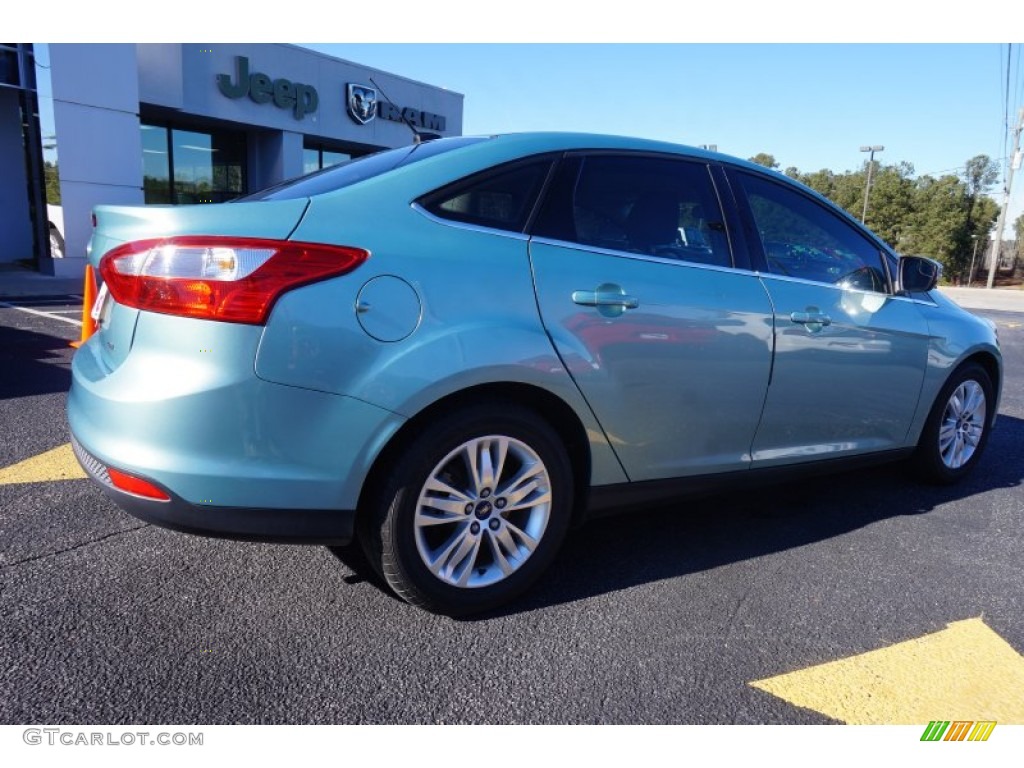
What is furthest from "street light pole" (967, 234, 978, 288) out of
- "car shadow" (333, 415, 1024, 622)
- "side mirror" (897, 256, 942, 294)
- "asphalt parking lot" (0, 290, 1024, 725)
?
"asphalt parking lot" (0, 290, 1024, 725)

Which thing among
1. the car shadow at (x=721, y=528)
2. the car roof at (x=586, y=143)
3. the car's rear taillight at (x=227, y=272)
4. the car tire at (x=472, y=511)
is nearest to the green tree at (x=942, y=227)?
the car shadow at (x=721, y=528)

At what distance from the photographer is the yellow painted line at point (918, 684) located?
6.73ft

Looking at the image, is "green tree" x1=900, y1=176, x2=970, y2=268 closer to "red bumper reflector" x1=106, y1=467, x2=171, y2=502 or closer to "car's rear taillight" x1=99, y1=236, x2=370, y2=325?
"car's rear taillight" x1=99, y1=236, x2=370, y2=325

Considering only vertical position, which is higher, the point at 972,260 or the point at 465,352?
the point at 972,260

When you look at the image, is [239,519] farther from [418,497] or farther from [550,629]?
[550,629]

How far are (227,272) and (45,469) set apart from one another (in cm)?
227

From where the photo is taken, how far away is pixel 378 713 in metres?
1.93

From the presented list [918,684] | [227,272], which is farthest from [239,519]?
[918,684]

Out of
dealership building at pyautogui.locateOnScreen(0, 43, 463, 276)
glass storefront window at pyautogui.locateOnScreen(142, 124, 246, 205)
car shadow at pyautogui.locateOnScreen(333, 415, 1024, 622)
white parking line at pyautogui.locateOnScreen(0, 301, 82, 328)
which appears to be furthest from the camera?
glass storefront window at pyautogui.locateOnScreen(142, 124, 246, 205)

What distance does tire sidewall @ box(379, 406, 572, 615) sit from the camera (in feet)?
7.22

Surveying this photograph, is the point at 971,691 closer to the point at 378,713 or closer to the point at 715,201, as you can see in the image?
the point at 378,713

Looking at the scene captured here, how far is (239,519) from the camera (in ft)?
6.72

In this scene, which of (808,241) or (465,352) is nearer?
(465,352)

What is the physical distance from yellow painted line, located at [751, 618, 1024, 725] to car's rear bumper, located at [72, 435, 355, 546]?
1.33 metres
